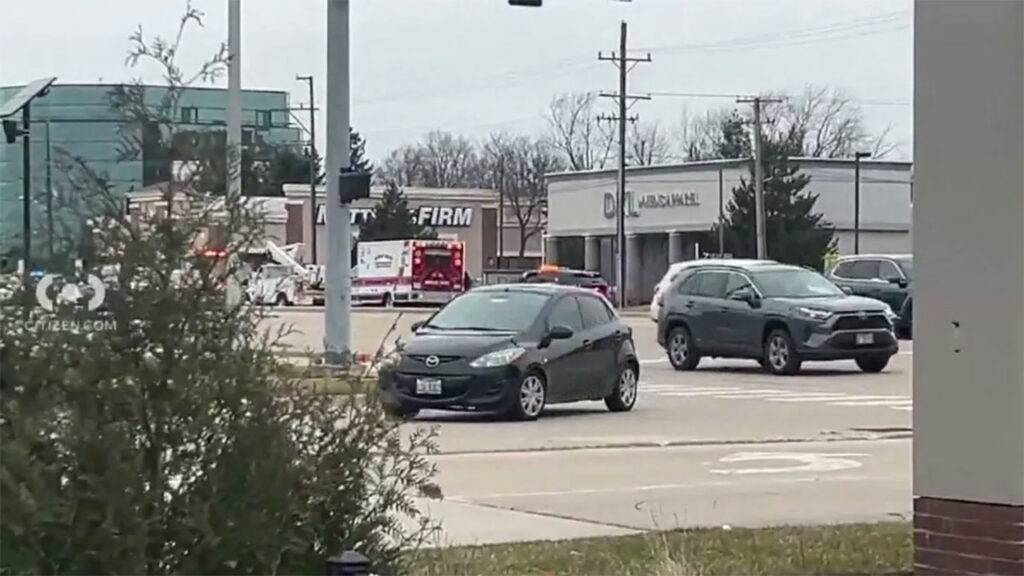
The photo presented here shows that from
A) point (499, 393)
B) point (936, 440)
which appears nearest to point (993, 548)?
point (936, 440)

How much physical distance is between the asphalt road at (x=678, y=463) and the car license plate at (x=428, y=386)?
1.12 feet

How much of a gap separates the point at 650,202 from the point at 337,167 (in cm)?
5562

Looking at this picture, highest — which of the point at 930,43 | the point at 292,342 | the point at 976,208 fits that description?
the point at 930,43

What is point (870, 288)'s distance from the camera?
36.7 m

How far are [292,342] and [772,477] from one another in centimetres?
831

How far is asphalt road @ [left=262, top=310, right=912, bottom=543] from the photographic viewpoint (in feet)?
36.2

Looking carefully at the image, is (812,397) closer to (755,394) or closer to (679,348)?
(755,394)

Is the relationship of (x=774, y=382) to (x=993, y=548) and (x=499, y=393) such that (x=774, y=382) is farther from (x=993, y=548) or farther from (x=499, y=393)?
(x=993, y=548)

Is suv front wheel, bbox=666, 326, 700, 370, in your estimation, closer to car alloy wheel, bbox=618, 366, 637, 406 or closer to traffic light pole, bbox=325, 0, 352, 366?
traffic light pole, bbox=325, 0, 352, 366

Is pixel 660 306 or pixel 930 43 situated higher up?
pixel 930 43

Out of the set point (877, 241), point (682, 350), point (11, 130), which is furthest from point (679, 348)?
point (877, 241)

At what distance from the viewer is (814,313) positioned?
26.4 metres

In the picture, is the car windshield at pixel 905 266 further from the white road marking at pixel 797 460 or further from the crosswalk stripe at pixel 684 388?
the white road marking at pixel 797 460

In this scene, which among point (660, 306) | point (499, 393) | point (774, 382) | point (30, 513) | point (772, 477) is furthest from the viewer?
point (660, 306)
